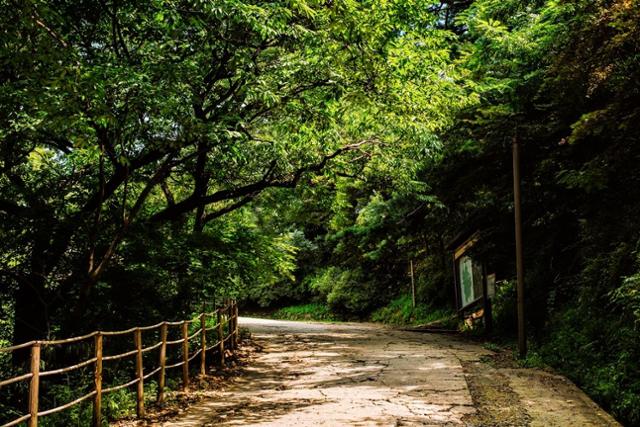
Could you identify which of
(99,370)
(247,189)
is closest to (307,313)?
(247,189)

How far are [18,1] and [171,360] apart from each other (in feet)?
25.0

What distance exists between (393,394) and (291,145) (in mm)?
5323

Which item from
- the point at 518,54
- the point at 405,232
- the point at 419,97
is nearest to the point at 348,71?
the point at 419,97

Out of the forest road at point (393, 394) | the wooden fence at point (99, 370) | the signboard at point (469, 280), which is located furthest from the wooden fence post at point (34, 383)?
the signboard at point (469, 280)

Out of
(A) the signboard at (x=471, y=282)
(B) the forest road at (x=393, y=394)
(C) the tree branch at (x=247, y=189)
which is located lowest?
(B) the forest road at (x=393, y=394)

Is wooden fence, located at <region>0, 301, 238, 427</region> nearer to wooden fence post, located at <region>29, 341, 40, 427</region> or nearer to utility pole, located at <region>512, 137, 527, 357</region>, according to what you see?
wooden fence post, located at <region>29, 341, 40, 427</region>

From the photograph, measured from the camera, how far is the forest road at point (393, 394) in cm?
722

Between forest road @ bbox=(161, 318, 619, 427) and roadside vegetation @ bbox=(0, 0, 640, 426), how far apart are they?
897mm

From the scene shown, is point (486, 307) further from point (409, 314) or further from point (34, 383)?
point (34, 383)

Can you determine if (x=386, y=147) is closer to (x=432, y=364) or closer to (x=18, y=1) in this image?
(x=432, y=364)

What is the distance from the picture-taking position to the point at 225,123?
28.5 feet

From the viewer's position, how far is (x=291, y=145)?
11.6 m

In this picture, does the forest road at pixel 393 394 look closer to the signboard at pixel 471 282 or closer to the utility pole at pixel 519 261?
the utility pole at pixel 519 261

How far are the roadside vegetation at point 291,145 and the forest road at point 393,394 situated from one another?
0.90m
